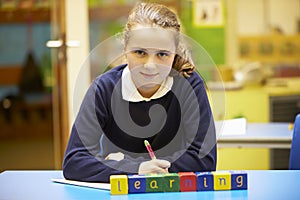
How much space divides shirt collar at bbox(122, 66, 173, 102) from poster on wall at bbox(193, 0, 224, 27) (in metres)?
3.00

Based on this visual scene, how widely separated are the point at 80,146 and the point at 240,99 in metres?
2.81

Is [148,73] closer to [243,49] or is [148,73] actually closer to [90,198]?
[90,198]

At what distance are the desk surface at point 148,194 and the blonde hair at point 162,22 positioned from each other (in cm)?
37

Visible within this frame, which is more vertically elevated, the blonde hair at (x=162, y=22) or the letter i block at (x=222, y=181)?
the blonde hair at (x=162, y=22)

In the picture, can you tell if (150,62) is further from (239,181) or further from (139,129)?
(239,181)

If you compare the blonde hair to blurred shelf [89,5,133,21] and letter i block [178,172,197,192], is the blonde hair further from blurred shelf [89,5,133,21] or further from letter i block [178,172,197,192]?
blurred shelf [89,5,133,21]

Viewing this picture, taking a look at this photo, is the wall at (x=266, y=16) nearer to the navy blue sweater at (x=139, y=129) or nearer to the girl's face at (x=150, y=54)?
the navy blue sweater at (x=139, y=129)

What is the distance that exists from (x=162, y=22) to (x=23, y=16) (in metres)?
5.01

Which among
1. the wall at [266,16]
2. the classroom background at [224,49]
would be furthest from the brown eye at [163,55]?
the wall at [266,16]

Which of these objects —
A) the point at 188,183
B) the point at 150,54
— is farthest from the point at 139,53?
the point at 188,183

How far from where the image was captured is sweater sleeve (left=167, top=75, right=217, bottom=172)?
5.56ft

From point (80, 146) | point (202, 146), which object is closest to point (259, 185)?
point (202, 146)

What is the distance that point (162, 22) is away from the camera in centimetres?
169

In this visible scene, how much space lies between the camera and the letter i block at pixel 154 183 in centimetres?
154
